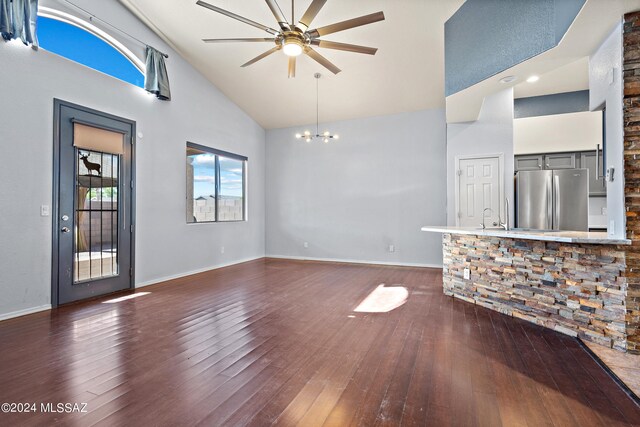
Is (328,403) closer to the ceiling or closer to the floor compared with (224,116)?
closer to the floor

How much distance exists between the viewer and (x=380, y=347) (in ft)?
8.66

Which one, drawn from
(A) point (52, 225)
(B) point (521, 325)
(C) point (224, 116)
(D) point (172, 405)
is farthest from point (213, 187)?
(B) point (521, 325)

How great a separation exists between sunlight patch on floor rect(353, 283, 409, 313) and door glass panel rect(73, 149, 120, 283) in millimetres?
3556

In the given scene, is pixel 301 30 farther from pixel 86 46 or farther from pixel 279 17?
pixel 86 46

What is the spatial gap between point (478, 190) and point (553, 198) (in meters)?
1.12

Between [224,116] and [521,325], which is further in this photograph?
[224,116]

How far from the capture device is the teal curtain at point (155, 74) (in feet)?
16.0

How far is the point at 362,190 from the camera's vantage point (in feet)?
23.3

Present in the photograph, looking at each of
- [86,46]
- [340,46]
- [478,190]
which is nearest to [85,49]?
[86,46]

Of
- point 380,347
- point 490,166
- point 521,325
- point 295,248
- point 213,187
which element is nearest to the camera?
point 380,347

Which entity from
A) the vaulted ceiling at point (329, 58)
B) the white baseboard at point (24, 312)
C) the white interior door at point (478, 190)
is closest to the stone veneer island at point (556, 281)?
the white interior door at point (478, 190)

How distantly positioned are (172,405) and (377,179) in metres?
5.89

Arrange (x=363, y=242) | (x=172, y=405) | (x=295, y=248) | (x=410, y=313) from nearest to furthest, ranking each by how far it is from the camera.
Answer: (x=172, y=405) < (x=410, y=313) < (x=363, y=242) < (x=295, y=248)

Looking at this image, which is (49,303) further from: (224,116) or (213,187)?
(224,116)
